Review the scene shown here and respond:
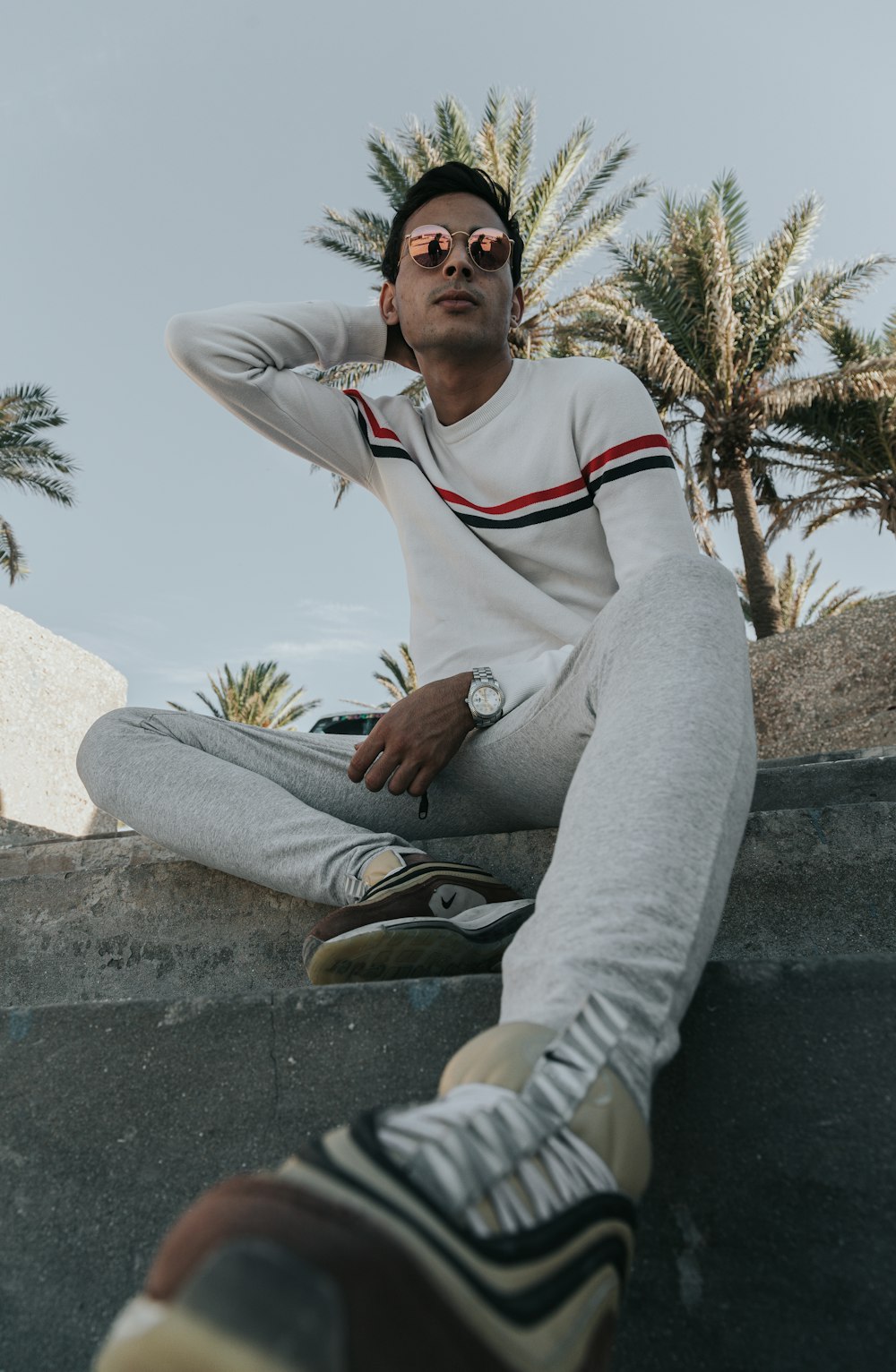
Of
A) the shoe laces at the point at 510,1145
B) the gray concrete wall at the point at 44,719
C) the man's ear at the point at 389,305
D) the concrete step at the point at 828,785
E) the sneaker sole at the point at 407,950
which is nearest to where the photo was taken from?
the shoe laces at the point at 510,1145

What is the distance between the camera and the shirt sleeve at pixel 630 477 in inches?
79.4

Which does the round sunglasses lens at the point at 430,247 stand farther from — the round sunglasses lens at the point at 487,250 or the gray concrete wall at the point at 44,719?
the gray concrete wall at the point at 44,719

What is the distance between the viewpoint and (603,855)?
958 millimetres

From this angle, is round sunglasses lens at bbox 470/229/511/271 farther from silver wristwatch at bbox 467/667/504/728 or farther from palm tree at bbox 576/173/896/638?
palm tree at bbox 576/173/896/638

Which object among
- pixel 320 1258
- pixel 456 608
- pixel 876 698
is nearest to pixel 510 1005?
pixel 320 1258

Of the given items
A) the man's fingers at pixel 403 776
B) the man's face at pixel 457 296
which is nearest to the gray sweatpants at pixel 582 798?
the man's fingers at pixel 403 776

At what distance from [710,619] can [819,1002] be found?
19.1 inches

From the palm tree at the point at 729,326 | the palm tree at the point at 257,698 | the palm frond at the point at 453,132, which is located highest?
the palm frond at the point at 453,132

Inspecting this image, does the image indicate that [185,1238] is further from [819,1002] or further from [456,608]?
[456,608]

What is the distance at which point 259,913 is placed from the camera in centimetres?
198

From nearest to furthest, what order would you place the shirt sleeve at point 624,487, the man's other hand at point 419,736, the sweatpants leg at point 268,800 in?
the sweatpants leg at point 268,800
the man's other hand at point 419,736
the shirt sleeve at point 624,487

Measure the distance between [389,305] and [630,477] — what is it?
107cm

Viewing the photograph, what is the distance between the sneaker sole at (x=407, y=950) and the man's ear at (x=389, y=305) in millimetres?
1895

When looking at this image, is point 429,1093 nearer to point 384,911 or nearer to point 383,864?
point 384,911
